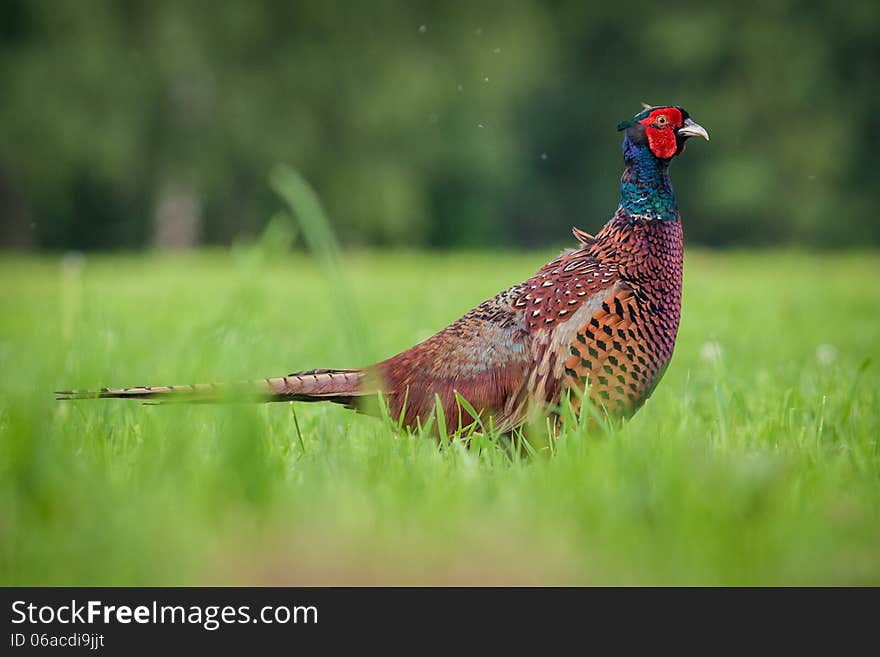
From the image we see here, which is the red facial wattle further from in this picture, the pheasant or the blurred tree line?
the blurred tree line

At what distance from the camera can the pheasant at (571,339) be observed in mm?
2283

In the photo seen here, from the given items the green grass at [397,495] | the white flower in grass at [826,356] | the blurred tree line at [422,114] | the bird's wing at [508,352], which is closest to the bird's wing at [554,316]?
the bird's wing at [508,352]

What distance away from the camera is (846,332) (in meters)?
5.39

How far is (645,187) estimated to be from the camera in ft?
8.26

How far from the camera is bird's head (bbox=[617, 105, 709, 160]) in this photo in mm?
2504

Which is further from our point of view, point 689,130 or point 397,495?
point 689,130

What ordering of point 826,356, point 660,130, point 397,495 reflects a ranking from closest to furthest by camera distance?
1. point 397,495
2. point 660,130
3. point 826,356

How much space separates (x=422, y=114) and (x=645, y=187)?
14.3 metres

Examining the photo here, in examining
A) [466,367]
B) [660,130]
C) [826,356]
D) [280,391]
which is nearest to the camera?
A: [280,391]

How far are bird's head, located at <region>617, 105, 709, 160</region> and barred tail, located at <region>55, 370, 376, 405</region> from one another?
972 millimetres

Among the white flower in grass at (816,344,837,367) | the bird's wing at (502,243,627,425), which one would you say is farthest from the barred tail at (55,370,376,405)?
the white flower in grass at (816,344,837,367)

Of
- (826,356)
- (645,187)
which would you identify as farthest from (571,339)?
(826,356)

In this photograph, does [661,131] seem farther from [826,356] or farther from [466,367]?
[826,356]

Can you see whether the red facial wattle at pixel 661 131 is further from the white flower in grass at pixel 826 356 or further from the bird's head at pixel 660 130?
the white flower in grass at pixel 826 356
